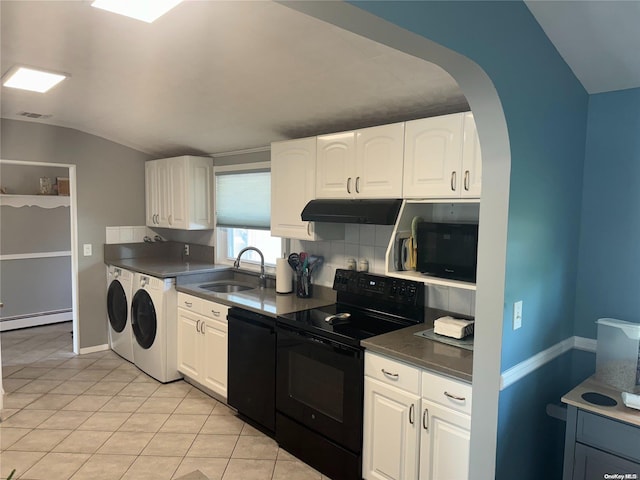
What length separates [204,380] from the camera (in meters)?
3.61

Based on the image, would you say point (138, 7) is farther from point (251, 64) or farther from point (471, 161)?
point (471, 161)

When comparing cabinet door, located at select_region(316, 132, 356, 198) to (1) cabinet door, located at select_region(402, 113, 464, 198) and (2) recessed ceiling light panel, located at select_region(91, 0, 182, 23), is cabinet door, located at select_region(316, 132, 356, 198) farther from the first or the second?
(2) recessed ceiling light panel, located at select_region(91, 0, 182, 23)

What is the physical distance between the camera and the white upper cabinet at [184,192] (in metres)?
4.34

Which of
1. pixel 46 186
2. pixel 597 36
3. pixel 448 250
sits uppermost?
pixel 597 36

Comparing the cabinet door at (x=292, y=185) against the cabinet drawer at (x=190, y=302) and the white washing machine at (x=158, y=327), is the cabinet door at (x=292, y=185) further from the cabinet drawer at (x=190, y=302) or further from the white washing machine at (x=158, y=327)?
the white washing machine at (x=158, y=327)

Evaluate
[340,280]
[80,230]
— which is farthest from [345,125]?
[80,230]

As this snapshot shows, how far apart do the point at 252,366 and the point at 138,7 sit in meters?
2.22

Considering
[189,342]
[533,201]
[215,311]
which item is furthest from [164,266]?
[533,201]

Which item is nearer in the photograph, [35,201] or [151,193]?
[151,193]

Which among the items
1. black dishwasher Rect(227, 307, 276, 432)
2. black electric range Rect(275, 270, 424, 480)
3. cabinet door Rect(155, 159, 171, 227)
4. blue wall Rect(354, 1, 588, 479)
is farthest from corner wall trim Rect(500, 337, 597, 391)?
cabinet door Rect(155, 159, 171, 227)

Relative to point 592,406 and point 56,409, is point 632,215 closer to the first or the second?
point 592,406

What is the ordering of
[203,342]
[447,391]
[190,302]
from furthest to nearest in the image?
[190,302]
[203,342]
[447,391]

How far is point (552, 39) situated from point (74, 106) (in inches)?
139

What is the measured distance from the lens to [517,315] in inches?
73.9
